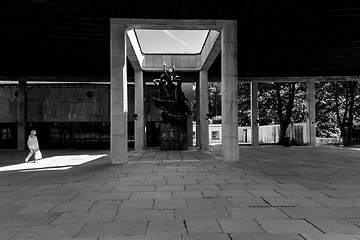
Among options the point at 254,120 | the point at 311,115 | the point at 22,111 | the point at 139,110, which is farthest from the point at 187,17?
the point at 311,115

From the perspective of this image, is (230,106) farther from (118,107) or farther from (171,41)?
(171,41)

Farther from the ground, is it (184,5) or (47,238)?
(184,5)

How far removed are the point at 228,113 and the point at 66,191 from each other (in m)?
8.69

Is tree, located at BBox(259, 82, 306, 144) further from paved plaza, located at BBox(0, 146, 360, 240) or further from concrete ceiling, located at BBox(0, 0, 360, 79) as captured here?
paved plaza, located at BBox(0, 146, 360, 240)

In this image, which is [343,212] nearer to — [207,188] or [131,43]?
[207,188]

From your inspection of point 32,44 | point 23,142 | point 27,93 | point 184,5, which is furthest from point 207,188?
point 27,93

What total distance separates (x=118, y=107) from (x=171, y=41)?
457 inches

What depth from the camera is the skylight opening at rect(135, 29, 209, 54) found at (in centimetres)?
2164

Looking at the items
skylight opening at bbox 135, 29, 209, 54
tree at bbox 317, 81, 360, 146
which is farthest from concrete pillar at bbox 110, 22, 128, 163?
tree at bbox 317, 81, 360, 146

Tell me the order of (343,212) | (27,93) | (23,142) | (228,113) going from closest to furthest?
1. (343,212)
2. (228,113)
3. (23,142)
4. (27,93)

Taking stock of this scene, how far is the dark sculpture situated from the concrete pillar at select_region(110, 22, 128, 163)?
797cm

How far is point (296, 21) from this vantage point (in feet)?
48.9

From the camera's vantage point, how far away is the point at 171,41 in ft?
79.6

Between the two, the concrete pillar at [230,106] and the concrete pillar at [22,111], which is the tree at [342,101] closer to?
the concrete pillar at [230,106]
